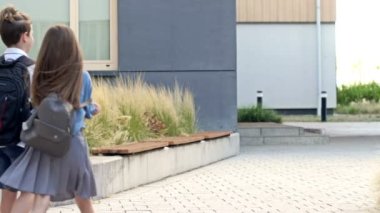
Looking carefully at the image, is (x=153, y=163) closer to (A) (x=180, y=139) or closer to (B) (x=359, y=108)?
(A) (x=180, y=139)

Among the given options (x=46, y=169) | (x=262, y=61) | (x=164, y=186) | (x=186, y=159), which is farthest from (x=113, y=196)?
(x=262, y=61)

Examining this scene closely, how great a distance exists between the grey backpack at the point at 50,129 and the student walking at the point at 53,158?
82mm

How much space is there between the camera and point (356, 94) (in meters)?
40.1

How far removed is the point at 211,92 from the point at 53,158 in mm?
9609

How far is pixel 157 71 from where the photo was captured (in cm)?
1441

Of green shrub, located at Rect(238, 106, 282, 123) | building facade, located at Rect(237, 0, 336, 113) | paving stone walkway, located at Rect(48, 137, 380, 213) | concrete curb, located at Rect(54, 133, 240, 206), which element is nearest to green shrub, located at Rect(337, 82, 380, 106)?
building facade, located at Rect(237, 0, 336, 113)

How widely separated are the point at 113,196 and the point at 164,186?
117 centimetres

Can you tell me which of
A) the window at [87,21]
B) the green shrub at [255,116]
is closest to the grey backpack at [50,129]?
the window at [87,21]

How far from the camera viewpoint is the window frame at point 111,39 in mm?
14195

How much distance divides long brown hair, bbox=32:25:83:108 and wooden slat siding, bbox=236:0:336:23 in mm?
28296

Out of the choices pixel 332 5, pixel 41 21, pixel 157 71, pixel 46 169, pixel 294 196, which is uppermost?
pixel 332 5

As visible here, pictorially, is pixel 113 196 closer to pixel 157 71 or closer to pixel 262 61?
pixel 157 71

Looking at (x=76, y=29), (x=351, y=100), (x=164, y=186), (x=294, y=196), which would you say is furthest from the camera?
(x=351, y=100)

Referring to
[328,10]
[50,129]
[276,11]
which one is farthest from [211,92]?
[328,10]
